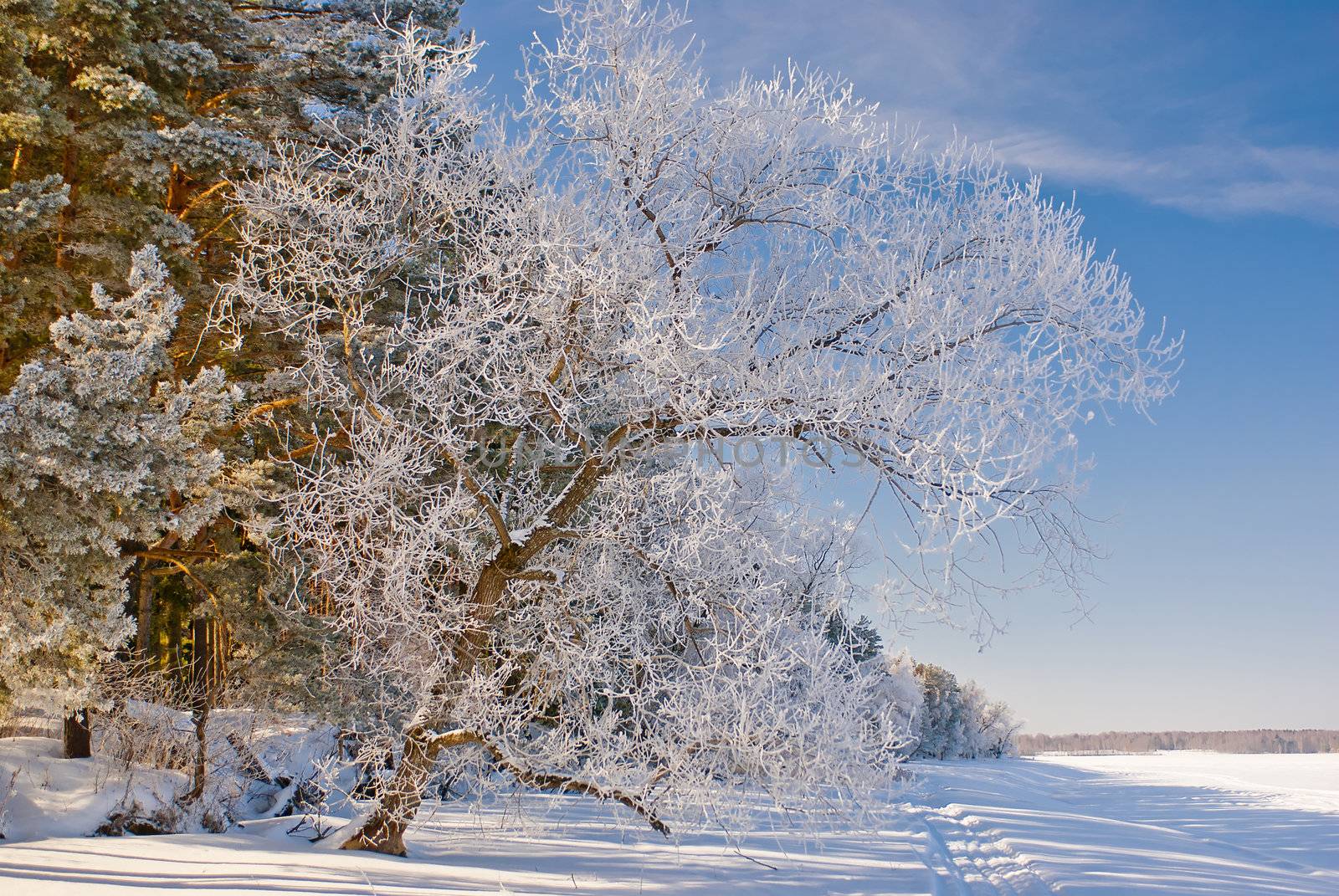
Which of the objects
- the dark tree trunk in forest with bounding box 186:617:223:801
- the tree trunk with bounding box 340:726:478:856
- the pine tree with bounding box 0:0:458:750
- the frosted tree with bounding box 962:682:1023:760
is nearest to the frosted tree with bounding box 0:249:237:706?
→ the pine tree with bounding box 0:0:458:750

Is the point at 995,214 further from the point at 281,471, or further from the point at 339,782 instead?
the point at 339,782

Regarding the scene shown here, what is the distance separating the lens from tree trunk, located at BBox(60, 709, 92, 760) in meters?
12.4

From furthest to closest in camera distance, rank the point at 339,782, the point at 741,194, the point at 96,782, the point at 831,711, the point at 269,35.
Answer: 1. the point at 339,782
2. the point at 269,35
3. the point at 96,782
4. the point at 741,194
5. the point at 831,711

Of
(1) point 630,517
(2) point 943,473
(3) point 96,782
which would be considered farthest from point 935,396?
(3) point 96,782

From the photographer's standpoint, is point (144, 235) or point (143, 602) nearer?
point (144, 235)

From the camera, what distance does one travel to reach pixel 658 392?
7.36m

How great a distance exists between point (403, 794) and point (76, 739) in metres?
7.45

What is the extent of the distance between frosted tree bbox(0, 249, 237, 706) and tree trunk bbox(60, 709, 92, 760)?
194 cm

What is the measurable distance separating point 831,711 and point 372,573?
4.13m

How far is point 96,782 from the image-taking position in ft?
36.9

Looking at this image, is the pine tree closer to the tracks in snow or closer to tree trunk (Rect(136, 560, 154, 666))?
tree trunk (Rect(136, 560, 154, 666))

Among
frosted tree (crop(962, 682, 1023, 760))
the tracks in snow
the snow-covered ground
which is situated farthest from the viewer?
frosted tree (crop(962, 682, 1023, 760))

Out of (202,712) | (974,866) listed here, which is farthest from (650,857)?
(202,712)

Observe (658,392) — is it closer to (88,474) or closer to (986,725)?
(88,474)
